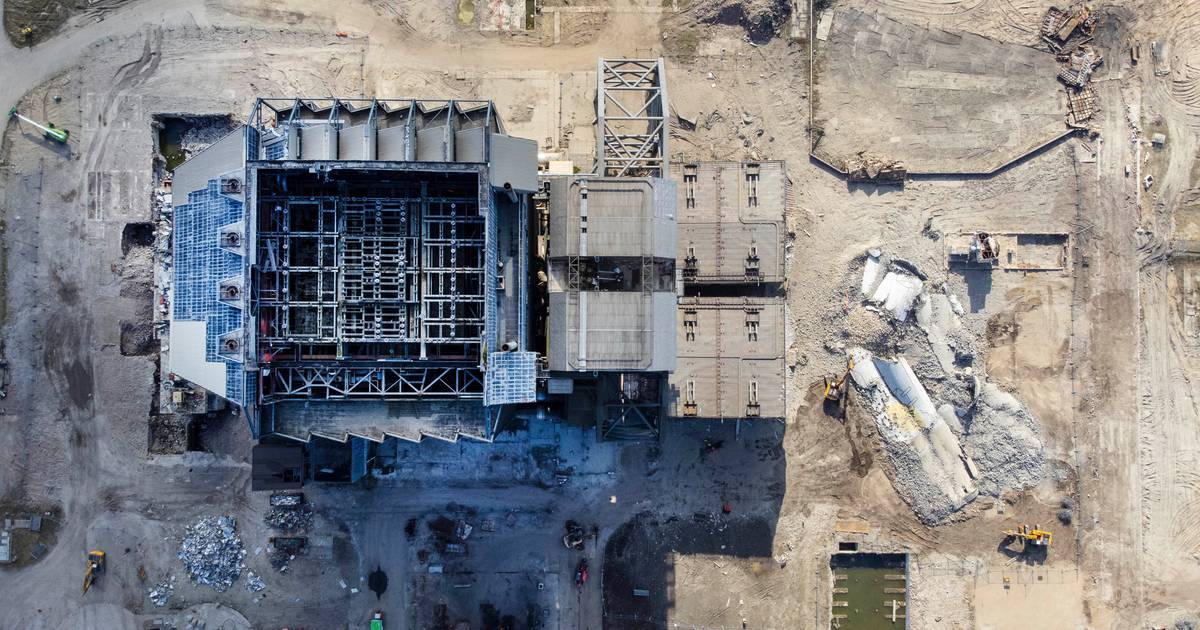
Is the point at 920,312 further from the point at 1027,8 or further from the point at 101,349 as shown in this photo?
the point at 101,349

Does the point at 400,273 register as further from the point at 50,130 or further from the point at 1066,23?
the point at 1066,23

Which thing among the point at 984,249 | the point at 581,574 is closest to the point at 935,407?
the point at 984,249

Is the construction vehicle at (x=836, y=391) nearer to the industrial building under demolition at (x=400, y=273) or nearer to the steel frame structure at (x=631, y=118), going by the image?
the industrial building under demolition at (x=400, y=273)

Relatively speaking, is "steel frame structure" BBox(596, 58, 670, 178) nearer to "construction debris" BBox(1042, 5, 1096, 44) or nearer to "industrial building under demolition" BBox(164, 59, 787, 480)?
"industrial building under demolition" BBox(164, 59, 787, 480)

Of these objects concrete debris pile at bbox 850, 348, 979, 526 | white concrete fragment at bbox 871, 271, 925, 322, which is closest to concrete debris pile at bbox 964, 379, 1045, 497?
concrete debris pile at bbox 850, 348, 979, 526

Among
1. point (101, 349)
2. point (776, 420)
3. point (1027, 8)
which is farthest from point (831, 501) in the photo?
point (101, 349)

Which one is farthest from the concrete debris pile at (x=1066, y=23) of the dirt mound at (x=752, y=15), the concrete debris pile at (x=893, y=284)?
the concrete debris pile at (x=893, y=284)
